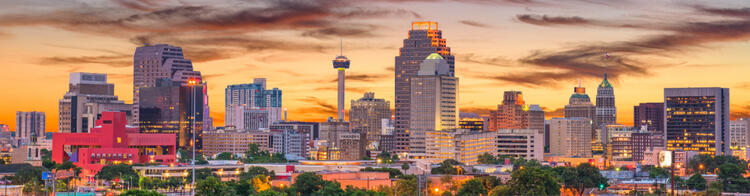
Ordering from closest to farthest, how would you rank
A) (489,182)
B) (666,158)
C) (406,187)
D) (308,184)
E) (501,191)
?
(666,158) < (501,191) < (308,184) < (406,187) < (489,182)

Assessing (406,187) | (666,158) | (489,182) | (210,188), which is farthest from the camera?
(489,182)

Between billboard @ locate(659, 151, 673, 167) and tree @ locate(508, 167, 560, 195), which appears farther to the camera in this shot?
tree @ locate(508, 167, 560, 195)

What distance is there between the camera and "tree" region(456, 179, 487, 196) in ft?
577

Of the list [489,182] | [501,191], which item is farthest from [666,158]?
[489,182]

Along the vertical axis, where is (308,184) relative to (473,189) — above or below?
above

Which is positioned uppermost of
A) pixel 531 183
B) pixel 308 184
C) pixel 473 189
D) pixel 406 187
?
pixel 531 183

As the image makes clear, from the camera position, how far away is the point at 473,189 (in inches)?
6978

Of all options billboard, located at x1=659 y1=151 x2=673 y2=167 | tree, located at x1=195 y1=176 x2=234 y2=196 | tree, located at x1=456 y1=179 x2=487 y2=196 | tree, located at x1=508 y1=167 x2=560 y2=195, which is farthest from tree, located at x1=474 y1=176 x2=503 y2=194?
billboard, located at x1=659 y1=151 x2=673 y2=167

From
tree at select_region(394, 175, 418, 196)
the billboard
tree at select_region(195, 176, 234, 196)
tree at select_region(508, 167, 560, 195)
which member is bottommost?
tree at select_region(394, 175, 418, 196)

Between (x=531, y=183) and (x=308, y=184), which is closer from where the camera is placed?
(x=531, y=183)

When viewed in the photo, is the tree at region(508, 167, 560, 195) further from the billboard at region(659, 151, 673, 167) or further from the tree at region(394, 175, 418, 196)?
the billboard at region(659, 151, 673, 167)

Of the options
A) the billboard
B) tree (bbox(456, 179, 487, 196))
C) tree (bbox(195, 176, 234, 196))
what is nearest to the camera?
the billboard

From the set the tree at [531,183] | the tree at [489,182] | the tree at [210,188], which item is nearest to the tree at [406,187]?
the tree at [489,182]

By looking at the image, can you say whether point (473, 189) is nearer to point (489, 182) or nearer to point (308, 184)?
point (489, 182)
